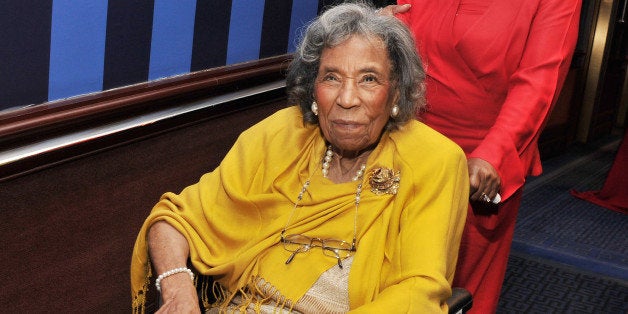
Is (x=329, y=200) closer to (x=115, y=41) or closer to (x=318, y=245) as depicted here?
(x=318, y=245)

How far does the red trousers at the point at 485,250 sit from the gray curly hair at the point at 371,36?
0.51 metres

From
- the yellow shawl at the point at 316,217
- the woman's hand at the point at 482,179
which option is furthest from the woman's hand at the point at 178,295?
the woman's hand at the point at 482,179

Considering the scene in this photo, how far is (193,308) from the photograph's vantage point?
1.79m

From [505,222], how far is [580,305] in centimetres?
159

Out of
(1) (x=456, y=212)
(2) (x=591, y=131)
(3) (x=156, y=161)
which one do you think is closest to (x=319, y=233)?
(1) (x=456, y=212)

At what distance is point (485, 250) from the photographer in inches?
96.5

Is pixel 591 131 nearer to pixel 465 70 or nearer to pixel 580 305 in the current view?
pixel 580 305

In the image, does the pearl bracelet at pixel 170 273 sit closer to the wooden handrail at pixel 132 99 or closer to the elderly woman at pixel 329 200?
the elderly woman at pixel 329 200

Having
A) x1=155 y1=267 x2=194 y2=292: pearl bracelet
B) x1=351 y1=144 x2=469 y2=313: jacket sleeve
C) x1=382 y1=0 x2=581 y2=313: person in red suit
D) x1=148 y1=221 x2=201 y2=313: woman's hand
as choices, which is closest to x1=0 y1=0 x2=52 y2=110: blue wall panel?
x1=148 y1=221 x2=201 y2=313: woman's hand

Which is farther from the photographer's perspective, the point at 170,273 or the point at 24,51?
the point at 24,51

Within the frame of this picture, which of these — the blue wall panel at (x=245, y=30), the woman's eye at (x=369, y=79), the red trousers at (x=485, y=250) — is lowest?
the red trousers at (x=485, y=250)

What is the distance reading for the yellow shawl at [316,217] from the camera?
5.90 feet

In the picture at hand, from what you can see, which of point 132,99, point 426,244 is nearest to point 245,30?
point 132,99

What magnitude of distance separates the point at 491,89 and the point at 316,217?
71 centimetres
